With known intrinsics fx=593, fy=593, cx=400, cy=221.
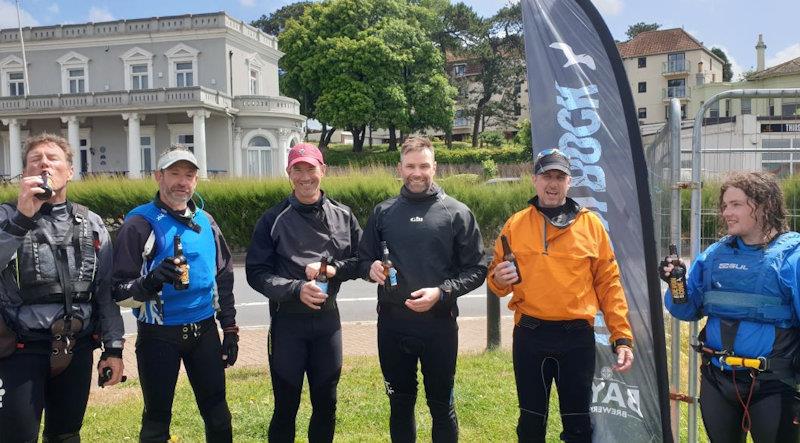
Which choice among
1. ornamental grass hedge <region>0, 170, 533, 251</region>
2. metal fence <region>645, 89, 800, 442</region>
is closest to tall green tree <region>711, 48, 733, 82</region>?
ornamental grass hedge <region>0, 170, 533, 251</region>

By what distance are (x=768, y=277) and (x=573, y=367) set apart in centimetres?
113

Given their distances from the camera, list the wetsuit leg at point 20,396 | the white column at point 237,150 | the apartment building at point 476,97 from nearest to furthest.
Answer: the wetsuit leg at point 20,396, the white column at point 237,150, the apartment building at point 476,97

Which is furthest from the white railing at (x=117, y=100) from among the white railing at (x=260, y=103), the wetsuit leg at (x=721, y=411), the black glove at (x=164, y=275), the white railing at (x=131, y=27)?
the wetsuit leg at (x=721, y=411)

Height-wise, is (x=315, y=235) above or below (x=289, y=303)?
above

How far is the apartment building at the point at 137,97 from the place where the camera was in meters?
35.9

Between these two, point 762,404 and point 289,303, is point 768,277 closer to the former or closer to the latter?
point 762,404

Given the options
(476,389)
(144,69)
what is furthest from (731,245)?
(144,69)

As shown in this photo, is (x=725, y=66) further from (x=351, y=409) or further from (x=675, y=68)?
(x=351, y=409)

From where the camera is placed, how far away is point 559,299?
343 cm

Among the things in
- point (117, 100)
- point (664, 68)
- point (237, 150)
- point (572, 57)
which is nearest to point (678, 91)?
point (664, 68)

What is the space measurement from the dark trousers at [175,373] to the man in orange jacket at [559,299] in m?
1.82

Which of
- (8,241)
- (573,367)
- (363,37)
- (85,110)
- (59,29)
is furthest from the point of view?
(363,37)

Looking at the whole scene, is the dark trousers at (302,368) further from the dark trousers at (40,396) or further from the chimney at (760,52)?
the chimney at (760,52)

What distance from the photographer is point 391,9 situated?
4778cm
